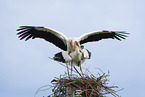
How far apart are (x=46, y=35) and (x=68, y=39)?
0.57 m

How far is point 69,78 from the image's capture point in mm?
4430

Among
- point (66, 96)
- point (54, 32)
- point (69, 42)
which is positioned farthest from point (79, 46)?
point (66, 96)

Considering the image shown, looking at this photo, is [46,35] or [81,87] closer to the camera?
[81,87]

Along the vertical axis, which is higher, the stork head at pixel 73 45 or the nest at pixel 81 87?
the stork head at pixel 73 45

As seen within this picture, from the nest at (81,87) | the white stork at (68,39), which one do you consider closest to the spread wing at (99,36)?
the white stork at (68,39)

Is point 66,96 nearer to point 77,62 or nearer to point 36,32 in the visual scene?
point 77,62

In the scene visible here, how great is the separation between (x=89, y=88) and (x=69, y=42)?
4.41 ft

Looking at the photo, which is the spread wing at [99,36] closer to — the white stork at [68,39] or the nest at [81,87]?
the white stork at [68,39]

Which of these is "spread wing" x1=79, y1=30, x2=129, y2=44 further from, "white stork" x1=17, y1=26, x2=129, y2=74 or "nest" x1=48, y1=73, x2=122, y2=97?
"nest" x1=48, y1=73, x2=122, y2=97

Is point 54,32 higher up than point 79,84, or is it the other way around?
point 54,32

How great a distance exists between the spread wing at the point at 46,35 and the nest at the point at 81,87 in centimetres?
128

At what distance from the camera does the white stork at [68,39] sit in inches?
212

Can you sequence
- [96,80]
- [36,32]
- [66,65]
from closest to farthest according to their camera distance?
[96,80] → [66,65] → [36,32]

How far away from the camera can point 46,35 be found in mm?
5805
